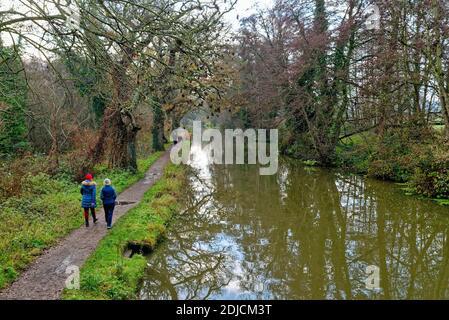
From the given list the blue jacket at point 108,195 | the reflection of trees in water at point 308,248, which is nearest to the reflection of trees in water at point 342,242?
the reflection of trees in water at point 308,248

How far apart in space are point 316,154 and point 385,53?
9.36 m

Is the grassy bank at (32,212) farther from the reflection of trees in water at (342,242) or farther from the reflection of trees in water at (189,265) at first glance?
the reflection of trees in water at (342,242)

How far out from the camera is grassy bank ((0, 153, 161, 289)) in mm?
7828

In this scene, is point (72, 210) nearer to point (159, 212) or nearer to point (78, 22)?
point (159, 212)

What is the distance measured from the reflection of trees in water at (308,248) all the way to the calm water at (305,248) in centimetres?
2

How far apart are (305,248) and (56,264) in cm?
609

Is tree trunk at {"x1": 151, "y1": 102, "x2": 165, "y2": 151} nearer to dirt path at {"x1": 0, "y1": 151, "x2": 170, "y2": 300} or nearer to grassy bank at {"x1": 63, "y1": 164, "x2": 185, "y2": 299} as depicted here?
grassy bank at {"x1": 63, "y1": 164, "x2": 185, "y2": 299}

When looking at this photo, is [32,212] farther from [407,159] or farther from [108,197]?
[407,159]

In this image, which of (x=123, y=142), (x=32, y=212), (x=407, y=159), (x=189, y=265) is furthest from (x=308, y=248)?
(x=123, y=142)

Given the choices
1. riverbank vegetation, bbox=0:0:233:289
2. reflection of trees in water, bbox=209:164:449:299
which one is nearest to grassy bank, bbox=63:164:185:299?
riverbank vegetation, bbox=0:0:233:289

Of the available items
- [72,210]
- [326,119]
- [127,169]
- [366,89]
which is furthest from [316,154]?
[72,210]

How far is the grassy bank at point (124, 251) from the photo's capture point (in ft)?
22.0

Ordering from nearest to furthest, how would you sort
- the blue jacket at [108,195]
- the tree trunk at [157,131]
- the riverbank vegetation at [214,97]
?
the riverbank vegetation at [214,97], the blue jacket at [108,195], the tree trunk at [157,131]

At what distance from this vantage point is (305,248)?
32.3 feet
